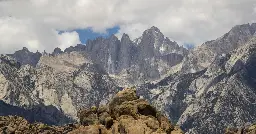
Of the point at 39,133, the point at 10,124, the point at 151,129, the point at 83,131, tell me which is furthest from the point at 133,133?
the point at 10,124

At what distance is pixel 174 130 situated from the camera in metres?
96.8

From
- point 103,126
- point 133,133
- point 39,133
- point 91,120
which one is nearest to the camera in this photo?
point 133,133

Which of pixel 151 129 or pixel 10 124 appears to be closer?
pixel 151 129

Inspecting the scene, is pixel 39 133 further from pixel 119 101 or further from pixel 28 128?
pixel 119 101

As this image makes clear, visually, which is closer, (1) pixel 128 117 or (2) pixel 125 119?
(2) pixel 125 119

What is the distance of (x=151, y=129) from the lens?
91.9m

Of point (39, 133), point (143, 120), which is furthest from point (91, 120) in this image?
point (39, 133)

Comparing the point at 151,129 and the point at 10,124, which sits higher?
the point at 10,124

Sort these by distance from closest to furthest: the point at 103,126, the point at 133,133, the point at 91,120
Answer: the point at 133,133, the point at 103,126, the point at 91,120

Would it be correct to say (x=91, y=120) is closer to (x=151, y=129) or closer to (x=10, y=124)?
(x=151, y=129)

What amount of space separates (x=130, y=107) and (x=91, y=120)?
31.9 feet

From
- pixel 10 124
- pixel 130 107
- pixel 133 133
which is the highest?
pixel 10 124

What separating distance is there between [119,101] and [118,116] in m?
5.13

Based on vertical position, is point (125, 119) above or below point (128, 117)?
below
